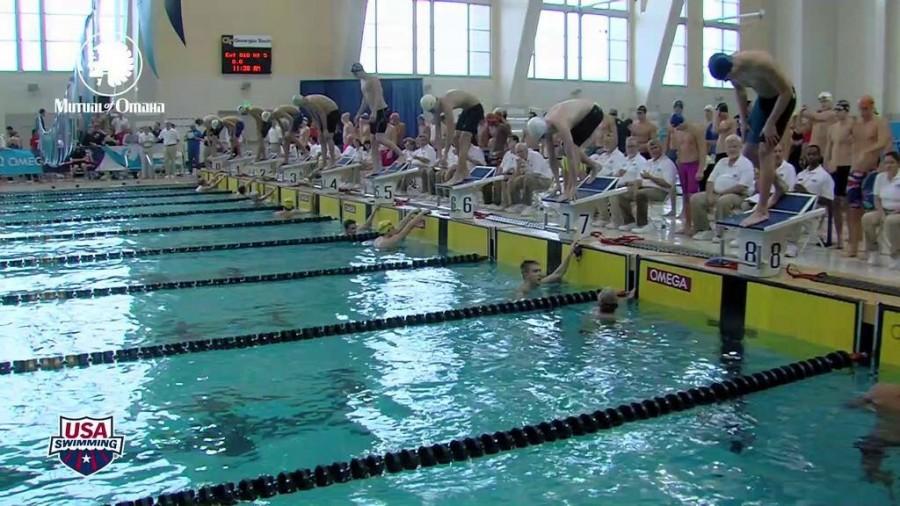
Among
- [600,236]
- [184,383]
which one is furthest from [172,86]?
[184,383]

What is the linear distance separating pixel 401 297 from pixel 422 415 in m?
2.72

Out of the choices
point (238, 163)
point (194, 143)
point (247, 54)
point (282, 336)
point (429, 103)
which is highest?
point (247, 54)

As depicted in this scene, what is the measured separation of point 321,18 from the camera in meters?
21.6

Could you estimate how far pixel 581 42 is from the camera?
2484 centimetres

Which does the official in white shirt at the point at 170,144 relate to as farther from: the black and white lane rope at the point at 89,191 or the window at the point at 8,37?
the window at the point at 8,37

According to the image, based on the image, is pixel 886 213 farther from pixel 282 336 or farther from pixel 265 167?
pixel 265 167

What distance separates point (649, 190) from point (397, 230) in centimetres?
281

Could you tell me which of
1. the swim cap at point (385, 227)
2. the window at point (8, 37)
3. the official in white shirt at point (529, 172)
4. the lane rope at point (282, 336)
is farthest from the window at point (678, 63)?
the lane rope at point (282, 336)

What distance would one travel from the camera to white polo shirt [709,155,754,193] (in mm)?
7000

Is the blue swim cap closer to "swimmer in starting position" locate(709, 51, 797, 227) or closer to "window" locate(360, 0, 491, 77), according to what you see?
"swimmer in starting position" locate(709, 51, 797, 227)

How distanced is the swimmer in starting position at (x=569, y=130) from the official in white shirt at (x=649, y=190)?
444 millimetres

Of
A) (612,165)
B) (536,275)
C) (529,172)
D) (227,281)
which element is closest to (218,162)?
(529,172)

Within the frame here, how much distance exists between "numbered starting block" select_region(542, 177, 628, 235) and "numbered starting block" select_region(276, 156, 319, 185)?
7.59 meters

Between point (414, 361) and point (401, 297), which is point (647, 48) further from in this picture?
point (414, 361)
